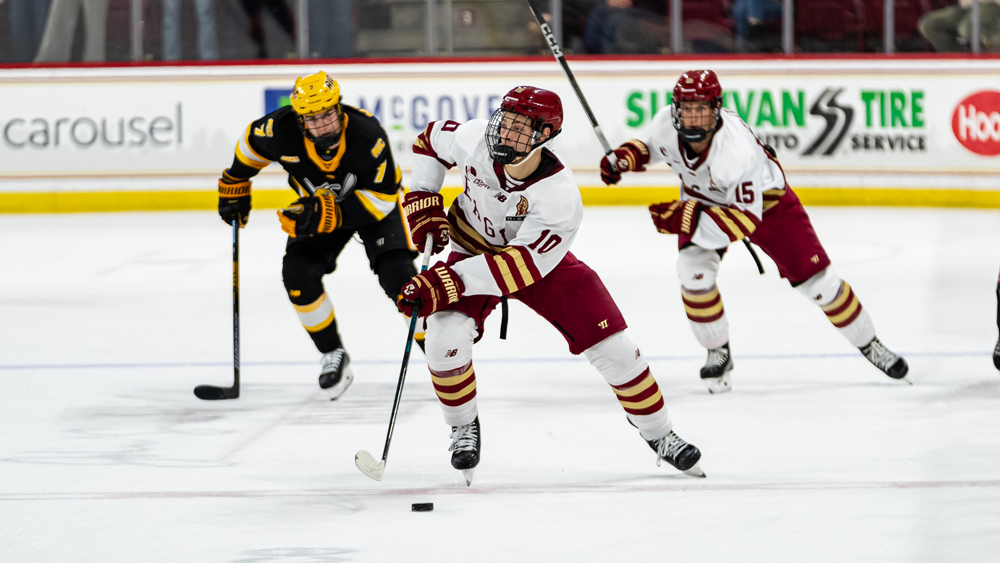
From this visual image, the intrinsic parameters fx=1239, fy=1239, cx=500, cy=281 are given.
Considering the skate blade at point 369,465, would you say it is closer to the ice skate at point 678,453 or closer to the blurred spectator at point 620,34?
the ice skate at point 678,453

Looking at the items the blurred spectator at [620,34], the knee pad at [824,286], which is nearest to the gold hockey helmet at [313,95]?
the knee pad at [824,286]

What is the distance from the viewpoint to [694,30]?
9.78 m

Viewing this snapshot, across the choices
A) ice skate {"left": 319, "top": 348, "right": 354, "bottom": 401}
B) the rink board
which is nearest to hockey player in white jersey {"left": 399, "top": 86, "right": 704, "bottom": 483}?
ice skate {"left": 319, "top": 348, "right": 354, "bottom": 401}

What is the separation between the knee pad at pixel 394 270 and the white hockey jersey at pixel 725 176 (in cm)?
93

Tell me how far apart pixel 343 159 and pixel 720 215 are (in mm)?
1279

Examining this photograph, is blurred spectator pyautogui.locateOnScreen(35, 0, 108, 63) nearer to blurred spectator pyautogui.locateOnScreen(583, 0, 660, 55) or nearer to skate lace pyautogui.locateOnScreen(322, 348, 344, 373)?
blurred spectator pyautogui.locateOnScreen(583, 0, 660, 55)

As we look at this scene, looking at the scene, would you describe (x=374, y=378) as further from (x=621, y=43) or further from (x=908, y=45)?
Answer: (x=908, y=45)

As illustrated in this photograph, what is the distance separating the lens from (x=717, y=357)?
4.32 m

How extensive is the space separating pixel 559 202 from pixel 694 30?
23.5 ft

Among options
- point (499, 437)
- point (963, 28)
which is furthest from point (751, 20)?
point (499, 437)

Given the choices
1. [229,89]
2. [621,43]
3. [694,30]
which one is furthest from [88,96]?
[694,30]

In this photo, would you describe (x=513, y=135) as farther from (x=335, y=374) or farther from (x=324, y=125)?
(x=335, y=374)

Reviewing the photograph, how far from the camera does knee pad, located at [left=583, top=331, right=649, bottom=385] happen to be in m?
3.12

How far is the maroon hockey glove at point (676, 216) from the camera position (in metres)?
4.06
